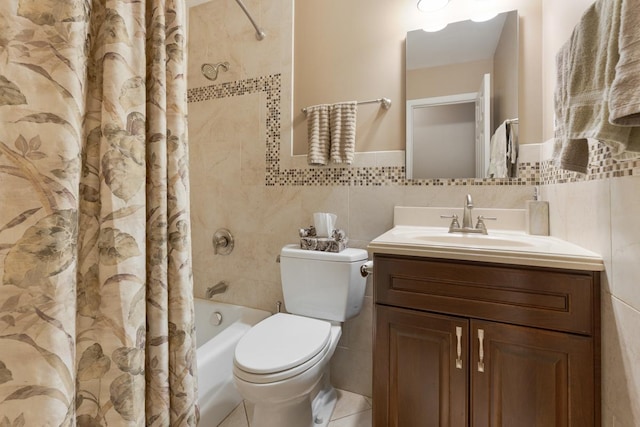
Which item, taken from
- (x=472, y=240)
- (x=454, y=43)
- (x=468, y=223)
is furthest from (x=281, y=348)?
(x=454, y=43)

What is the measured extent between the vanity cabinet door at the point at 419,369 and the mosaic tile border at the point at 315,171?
72 cm

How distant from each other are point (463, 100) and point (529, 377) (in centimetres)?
123

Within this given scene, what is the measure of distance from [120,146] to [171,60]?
0.61ft

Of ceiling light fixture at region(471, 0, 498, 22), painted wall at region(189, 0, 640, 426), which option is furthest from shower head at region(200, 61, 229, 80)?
ceiling light fixture at region(471, 0, 498, 22)

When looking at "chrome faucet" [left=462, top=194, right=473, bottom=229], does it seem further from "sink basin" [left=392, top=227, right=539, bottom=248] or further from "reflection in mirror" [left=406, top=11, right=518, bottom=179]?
"reflection in mirror" [left=406, top=11, right=518, bottom=179]

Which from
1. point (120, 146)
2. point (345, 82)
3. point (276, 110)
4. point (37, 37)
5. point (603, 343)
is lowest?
point (603, 343)

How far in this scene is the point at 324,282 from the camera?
1474 mm

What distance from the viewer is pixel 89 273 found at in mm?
445

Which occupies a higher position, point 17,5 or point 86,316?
point 17,5

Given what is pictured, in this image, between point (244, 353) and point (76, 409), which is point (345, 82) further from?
point (76, 409)

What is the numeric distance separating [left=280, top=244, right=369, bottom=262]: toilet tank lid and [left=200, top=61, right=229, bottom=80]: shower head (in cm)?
129

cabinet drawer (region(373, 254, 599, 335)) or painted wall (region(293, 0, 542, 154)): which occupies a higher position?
painted wall (region(293, 0, 542, 154))

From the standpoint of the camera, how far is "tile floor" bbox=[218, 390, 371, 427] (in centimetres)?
145

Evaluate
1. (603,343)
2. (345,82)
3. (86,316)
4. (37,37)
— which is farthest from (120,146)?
(345,82)
